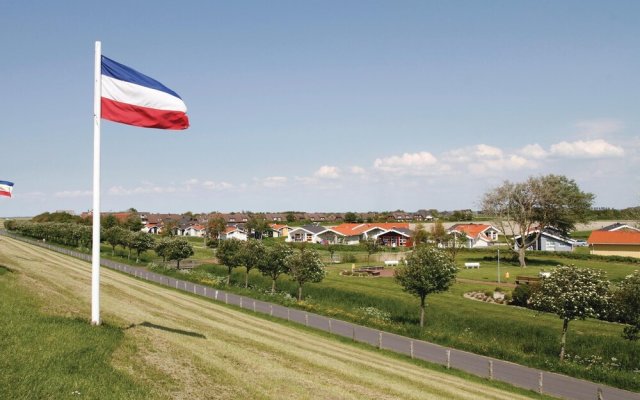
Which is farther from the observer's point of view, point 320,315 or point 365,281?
point 365,281

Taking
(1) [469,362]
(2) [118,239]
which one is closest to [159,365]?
(1) [469,362]

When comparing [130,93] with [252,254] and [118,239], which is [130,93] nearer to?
[252,254]

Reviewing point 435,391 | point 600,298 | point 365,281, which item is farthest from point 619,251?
point 435,391

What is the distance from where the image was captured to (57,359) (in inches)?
479

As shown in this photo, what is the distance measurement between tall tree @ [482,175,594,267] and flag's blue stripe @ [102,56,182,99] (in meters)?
90.0

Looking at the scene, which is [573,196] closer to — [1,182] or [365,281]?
[365,281]

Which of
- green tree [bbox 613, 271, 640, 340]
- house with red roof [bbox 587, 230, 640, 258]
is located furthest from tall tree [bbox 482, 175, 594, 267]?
green tree [bbox 613, 271, 640, 340]

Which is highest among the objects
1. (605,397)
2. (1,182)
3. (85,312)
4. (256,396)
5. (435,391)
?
(1,182)

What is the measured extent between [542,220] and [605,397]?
74616 mm

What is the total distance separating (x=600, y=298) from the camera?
3297 cm

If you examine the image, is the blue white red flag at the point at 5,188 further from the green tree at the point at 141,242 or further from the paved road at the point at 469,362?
the green tree at the point at 141,242

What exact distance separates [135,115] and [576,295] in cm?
3112

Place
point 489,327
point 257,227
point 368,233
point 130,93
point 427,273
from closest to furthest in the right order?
point 130,93, point 489,327, point 427,273, point 368,233, point 257,227

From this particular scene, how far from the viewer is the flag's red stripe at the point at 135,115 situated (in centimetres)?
1497
